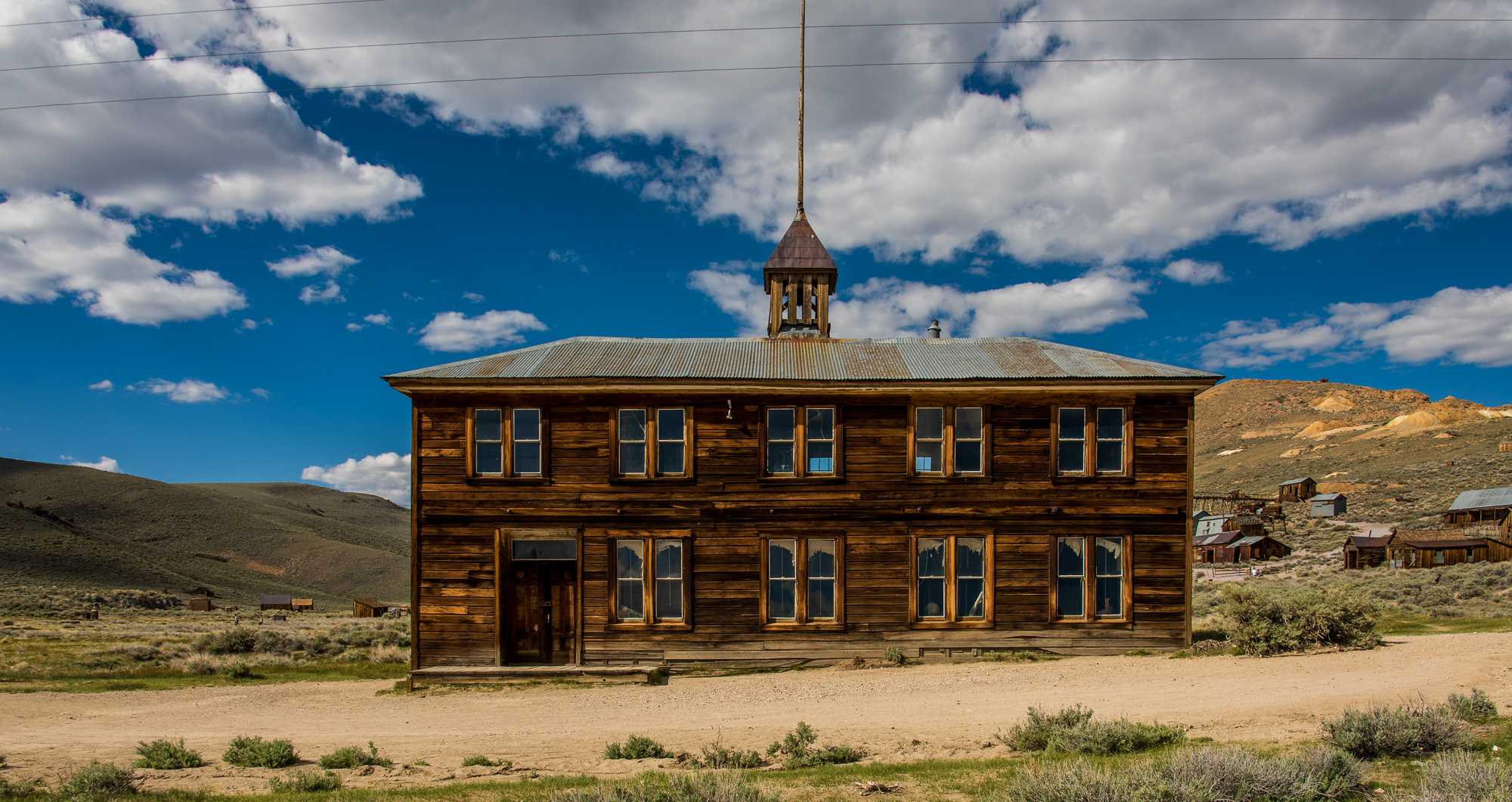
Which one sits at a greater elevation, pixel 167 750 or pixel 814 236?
pixel 814 236

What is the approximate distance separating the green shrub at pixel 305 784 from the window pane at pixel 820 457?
9682 millimetres

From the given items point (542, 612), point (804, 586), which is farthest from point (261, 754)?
point (804, 586)

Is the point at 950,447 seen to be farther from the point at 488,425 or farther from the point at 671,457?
the point at 488,425

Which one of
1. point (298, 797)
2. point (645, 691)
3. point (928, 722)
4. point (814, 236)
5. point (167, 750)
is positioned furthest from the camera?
point (814, 236)

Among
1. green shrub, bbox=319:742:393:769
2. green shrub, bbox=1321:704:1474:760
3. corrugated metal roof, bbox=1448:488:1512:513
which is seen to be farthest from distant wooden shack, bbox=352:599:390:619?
corrugated metal roof, bbox=1448:488:1512:513

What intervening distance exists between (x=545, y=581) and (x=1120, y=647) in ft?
38.7

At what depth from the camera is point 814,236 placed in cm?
2098

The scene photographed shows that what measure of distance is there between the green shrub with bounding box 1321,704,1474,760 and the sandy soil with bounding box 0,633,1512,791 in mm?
986

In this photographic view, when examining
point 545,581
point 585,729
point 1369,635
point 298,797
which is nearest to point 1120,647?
point 1369,635

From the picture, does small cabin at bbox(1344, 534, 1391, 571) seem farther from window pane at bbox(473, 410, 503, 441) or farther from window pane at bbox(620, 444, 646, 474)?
window pane at bbox(473, 410, 503, 441)

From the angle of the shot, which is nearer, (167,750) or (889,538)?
(167,750)

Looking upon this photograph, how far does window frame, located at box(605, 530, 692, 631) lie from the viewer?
15367 mm

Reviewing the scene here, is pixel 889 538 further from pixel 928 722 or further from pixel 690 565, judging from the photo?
pixel 928 722

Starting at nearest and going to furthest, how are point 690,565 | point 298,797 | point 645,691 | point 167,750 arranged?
point 298,797
point 167,750
point 645,691
point 690,565
